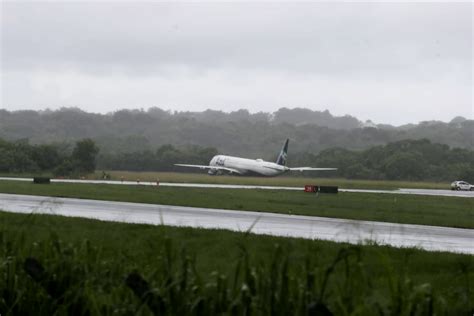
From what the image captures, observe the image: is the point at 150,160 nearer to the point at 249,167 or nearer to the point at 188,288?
the point at 249,167

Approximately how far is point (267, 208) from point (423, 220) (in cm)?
799

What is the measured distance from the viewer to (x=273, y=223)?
3042cm

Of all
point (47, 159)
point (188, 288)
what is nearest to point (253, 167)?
point (47, 159)

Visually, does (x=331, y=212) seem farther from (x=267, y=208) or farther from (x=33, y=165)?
(x=33, y=165)

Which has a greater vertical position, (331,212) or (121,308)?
(121,308)

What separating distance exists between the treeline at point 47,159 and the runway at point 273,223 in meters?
58.9

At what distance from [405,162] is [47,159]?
2003 inches

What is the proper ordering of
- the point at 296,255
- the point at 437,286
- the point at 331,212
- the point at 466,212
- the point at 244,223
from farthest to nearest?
the point at 466,212
the point at 331,212
the point at 244,223
the point at 296,255
the point at 437,286

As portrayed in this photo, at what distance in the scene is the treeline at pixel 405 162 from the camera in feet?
398

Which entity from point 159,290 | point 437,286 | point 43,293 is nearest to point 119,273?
point 43,293

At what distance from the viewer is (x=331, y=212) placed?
128 ft

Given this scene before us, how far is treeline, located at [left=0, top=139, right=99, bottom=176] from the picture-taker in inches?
3836

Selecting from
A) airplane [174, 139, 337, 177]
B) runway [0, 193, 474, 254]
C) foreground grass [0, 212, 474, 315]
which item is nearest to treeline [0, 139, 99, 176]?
airplane [174, 139, 337, 177]

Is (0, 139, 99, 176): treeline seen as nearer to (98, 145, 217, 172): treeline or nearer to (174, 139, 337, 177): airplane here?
(98, 145, 217, 172): treeline
